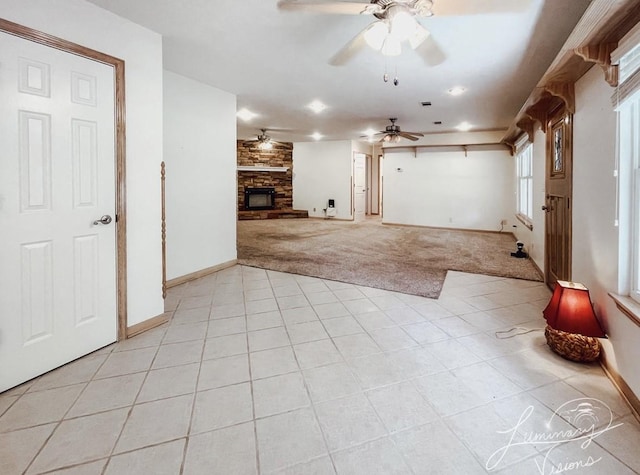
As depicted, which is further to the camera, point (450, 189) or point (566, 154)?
point (450, 189)

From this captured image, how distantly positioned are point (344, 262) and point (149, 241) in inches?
112

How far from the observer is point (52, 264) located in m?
2.03

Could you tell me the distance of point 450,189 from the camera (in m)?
8.35

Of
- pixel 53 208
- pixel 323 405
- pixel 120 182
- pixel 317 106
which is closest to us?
pixel 323 405

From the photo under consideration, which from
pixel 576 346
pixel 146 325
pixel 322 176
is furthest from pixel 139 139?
pixel 322 176

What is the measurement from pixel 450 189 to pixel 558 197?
5355 millimetres

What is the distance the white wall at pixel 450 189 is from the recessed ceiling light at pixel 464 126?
0.76 m

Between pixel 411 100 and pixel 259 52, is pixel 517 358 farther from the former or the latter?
pixel 411 100

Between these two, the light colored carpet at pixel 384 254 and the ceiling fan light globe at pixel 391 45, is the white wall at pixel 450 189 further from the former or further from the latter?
the ceiling fan light globe at pixel 391 45

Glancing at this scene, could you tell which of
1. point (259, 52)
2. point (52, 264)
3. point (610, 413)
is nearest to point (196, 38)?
point (259, 52)

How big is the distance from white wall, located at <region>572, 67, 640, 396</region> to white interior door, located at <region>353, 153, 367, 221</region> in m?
7.57

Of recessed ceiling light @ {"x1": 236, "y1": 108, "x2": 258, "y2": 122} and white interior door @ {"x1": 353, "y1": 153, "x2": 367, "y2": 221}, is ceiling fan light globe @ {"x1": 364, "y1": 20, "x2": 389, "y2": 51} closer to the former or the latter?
recessed ceiling light @ {"x1": 236, "y1": 108, "x2": 258, "y2": 122}

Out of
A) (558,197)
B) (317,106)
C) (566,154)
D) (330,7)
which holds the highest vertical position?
(317,106)

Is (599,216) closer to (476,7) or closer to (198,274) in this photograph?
(476,7)
